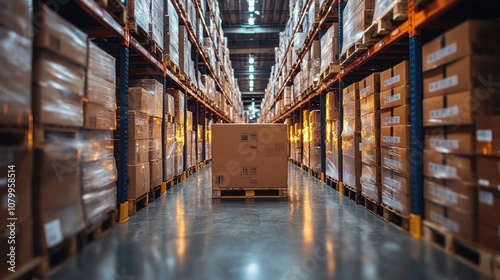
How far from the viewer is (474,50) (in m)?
2.38

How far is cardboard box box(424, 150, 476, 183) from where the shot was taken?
2.37 m

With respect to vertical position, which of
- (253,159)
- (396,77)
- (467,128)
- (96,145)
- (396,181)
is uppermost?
(396,77)

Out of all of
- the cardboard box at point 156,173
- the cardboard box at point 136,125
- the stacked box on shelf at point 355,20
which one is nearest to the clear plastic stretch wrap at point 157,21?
the cardboard box at point 136,125

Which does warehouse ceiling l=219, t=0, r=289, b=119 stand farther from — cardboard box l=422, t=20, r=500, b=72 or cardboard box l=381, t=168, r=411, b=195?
cardboard box l=422, t=20, r=500, b=72

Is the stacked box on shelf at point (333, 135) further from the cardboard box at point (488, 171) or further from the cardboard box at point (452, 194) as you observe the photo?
the cardboard box at point (488, 171)

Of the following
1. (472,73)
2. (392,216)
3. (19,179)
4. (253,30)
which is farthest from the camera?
(253,30)

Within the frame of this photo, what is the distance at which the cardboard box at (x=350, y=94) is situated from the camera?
4.61 m

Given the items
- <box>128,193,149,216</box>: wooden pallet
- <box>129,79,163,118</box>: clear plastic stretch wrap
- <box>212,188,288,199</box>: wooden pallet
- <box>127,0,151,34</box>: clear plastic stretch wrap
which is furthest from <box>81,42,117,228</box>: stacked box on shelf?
<box>212,188,288,199</box>: wooden pallet

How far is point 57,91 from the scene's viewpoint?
229 centimetres

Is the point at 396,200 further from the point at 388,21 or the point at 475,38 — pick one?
the point at 388,21

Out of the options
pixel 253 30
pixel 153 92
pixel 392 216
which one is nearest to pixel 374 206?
pixel 392 216

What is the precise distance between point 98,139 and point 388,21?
10.7 feet

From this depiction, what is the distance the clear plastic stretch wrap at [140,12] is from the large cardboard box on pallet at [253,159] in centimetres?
184

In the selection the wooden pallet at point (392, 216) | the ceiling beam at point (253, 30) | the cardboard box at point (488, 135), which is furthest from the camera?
the ceiling beam at point (253, 30)
